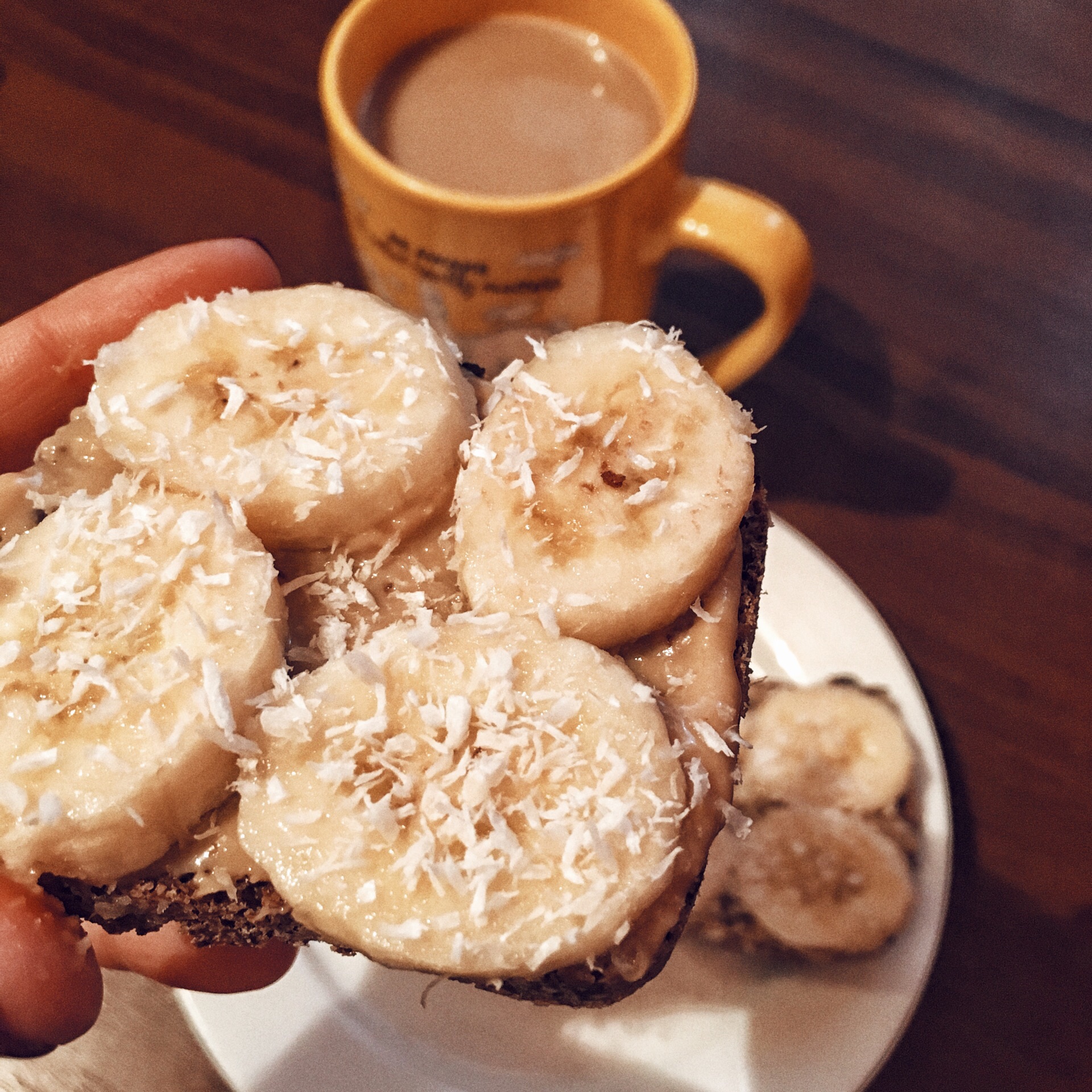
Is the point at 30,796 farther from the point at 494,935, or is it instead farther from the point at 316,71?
the point at 316,71

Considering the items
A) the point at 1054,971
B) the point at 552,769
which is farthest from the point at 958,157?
the point at 552,769

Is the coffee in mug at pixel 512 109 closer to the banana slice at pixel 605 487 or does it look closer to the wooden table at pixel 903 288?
the wooden table at pixel 903 288

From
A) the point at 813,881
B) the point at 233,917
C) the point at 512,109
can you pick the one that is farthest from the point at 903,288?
the point at 233,917

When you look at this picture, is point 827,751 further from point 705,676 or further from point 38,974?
point 38,974

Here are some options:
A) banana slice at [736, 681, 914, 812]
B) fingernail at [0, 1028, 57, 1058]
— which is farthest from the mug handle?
fingernail at [0, 1028, 57, 1058]

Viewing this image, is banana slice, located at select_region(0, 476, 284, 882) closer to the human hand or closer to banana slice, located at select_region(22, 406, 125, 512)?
banana slice, located at select_region(22, 406, 125, 512)

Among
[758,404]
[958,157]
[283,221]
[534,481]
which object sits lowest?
[758,404]
